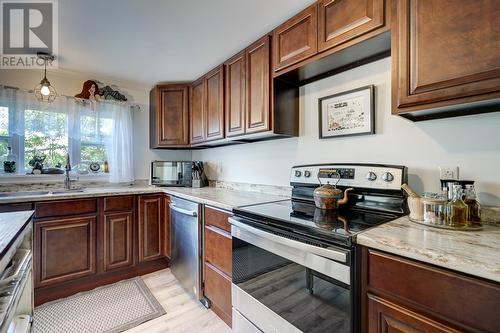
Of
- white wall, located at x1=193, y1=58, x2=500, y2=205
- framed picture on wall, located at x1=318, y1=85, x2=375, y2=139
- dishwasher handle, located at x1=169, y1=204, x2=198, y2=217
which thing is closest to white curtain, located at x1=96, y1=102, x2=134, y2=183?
dishwasher handle, located at x1=169, y1=204, x2=198, y2=217

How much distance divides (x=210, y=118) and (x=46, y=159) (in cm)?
188

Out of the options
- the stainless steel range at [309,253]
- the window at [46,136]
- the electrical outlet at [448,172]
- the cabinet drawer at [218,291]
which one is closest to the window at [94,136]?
the window at [46,136]

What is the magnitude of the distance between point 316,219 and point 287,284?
0.35 meters

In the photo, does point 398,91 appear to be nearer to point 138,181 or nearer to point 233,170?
point 233,170

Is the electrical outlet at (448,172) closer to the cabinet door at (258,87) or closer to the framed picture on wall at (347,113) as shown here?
the framed picture on wall at (347,113)

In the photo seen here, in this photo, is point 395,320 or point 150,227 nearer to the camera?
point 395,320

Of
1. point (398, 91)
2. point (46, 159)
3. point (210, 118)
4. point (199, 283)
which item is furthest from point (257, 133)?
point (46, 159)

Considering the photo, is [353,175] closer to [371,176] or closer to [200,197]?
[371,176]

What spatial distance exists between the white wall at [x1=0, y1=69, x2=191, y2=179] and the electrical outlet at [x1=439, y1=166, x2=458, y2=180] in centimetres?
299

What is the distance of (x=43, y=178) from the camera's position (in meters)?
2.54

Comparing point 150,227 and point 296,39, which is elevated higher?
point 296,39

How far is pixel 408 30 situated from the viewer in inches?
40.7

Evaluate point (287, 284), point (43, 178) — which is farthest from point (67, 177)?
point (287, 284)

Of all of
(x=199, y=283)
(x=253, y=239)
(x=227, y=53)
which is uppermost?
(x=227, y=53)
